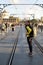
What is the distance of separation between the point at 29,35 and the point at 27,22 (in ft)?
2.35

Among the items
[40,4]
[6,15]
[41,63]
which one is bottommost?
[6,15]

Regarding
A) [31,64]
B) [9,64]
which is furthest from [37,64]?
[9,64]

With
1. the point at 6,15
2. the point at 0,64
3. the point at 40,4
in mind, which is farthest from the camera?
the point at 6,15

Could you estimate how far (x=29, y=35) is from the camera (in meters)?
16.5

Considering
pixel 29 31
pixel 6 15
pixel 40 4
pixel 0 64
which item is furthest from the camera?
pixel 6 15

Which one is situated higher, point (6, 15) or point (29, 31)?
point (29, 31)

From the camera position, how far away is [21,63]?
1306cm

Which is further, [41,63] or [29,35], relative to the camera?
[29,35]

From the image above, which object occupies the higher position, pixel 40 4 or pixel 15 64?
pixel 15 64

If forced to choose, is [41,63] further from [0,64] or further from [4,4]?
[4,4]

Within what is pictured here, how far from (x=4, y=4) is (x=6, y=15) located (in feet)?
462

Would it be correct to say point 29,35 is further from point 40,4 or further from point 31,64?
point 40,4

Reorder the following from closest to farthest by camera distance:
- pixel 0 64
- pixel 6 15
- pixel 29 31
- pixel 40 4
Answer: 1. pixel 0 64
2. pixel 29 31
3. pixel 40 4
4. pixel 6 15

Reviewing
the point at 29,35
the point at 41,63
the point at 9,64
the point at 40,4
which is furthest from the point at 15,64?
the point at 40,4
